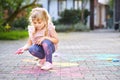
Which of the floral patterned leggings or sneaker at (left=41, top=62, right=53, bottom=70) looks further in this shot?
the floral patterned leggings

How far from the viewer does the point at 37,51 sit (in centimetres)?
790

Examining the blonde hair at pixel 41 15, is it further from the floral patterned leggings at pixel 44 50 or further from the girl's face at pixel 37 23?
the floral patterned leggings at pixel 44 50

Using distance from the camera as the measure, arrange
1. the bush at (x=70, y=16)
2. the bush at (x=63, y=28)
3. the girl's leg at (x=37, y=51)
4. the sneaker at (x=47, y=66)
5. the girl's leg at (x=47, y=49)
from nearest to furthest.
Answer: the sneaker at (x=47, y=66), the girl's leg at (x=47, y=49), the girl's leg at (x=37, y=51), the bush at (x=63, y=28), the bush at (x=70, y=16)

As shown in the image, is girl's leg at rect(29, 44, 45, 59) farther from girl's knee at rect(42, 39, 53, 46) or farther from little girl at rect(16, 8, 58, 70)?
girl's knee at rect(42, 39, 53, 46)

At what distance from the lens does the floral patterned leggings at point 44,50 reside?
25.5ft

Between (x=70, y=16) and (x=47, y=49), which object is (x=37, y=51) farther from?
(x=70, y=16)

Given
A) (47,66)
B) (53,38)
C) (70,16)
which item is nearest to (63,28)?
(70,16)

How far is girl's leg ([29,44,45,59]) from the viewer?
25.8 feet

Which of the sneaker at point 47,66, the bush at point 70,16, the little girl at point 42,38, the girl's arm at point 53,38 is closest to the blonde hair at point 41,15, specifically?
the little girl at point 42,38

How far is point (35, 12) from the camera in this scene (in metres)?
7.84

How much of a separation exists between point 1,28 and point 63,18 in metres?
19.2

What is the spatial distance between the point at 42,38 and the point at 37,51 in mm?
264

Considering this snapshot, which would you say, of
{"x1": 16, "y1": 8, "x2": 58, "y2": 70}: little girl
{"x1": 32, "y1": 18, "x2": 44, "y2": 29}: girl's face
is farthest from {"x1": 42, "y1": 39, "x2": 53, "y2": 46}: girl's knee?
{"x1": 32, "y1": 18, "x2": 44, "y2": 29}: girl's face

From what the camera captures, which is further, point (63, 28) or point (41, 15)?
point (63, 28)
